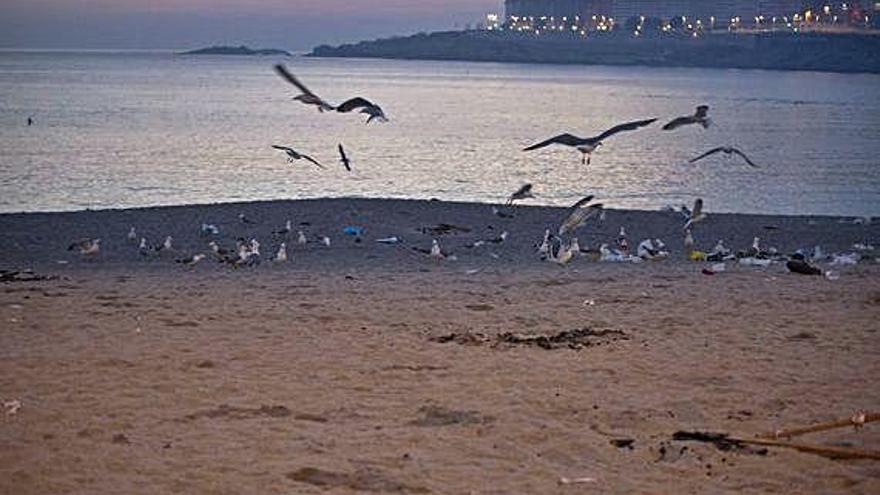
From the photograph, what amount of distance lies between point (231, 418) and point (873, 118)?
76.1 meters

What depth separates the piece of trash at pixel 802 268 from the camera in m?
14.5

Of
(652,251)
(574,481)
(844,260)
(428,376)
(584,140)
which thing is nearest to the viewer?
(574,481)

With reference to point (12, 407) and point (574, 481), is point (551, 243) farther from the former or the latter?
point (574, 481)

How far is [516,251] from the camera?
17.9 metres

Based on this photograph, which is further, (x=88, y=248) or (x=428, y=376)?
(x=88, y=248)

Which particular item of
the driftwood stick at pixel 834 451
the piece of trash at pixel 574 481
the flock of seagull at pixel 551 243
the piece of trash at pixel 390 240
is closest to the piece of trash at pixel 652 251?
the flock of seagull at pixel 551 243

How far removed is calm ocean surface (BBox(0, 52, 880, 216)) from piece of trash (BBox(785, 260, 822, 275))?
1361cm

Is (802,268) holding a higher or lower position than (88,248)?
higher

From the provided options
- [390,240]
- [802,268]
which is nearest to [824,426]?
[802,268]

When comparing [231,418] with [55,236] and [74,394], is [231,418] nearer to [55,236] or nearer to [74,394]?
[74,394]

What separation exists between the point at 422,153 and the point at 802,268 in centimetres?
3014

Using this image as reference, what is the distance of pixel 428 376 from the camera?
9086 millimetres

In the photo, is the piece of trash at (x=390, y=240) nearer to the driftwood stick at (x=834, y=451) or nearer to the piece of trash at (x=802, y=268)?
the piece of trash at (x=802, y=268)

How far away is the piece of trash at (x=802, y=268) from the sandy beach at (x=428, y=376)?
0.23 metres
